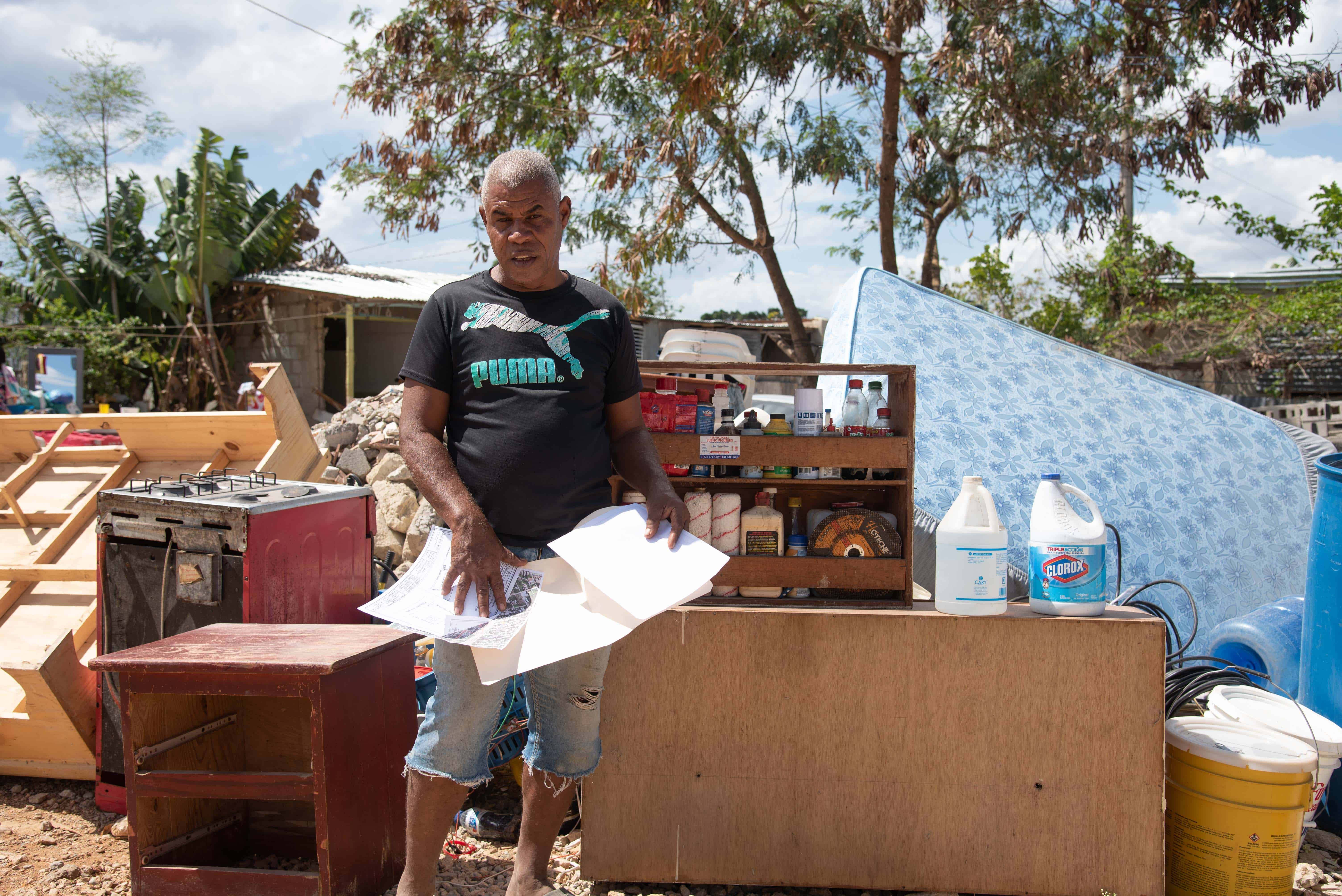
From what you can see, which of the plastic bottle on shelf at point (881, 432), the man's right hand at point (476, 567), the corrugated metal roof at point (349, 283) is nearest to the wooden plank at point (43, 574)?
the man's right hand at point (476, 567)

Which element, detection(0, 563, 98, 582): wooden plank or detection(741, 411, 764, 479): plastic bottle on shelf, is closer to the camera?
detection(741, 411, 764, 479): plastic bottle on shelf

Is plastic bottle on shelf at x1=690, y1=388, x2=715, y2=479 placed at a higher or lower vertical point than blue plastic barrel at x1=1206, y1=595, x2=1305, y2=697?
higher

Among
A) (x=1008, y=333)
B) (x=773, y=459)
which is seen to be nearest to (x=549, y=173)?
(x=773, y=459)

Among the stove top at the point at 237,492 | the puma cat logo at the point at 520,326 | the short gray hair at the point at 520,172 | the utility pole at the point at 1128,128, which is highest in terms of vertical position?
the utility pole at the point at 1128,128

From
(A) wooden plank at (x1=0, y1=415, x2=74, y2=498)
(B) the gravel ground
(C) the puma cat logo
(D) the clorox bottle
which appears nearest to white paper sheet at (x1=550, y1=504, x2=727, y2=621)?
(C) the puma cat logo

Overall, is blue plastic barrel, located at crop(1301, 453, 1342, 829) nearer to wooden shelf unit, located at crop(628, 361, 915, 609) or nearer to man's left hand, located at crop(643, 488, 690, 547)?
wooden shelf unit, located at crop(628, 361, 915, 609)

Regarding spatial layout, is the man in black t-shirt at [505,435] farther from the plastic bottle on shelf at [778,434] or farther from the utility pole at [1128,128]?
the utility pole at [1128,128]

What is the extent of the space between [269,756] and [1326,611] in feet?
11.6

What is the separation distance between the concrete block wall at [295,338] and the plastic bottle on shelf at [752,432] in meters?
15.6

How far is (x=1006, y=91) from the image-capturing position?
9664mm

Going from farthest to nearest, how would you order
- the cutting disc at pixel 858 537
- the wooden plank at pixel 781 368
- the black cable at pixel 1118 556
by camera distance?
the black cable at pixel 1118 556, the cutting disc at pixel 858 537, the wooden plank at pixel 781 368

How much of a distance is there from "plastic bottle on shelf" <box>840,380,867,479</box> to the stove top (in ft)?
6.06

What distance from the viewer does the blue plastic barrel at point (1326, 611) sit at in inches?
110

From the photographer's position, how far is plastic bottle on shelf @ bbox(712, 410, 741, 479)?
2.72 meters
